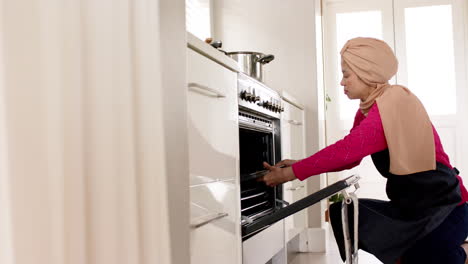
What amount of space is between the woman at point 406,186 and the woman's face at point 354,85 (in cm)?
14

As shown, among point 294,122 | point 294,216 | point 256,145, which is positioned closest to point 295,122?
point 294,122

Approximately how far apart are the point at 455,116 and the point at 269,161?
3.65 metres

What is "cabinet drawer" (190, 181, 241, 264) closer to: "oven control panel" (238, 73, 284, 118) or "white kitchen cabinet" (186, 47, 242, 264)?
"white kitchen cabinet" (186, 47, 242, 264)

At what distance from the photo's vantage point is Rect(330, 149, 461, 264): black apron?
7.87 ft

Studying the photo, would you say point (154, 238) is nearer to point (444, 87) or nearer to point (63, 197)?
point (63, 197)

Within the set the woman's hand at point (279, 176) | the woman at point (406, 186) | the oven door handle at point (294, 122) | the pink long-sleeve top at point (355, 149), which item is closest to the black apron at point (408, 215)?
the woman at point (406, 186)

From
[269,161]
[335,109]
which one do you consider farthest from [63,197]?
[335,109]

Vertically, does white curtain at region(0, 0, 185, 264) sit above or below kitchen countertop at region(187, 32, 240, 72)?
below

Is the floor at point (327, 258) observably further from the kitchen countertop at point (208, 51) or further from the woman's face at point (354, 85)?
the kitchen countertop at point (208, 51)

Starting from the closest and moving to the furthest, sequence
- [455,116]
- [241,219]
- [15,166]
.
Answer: [15,166], [241,219], [455,116]

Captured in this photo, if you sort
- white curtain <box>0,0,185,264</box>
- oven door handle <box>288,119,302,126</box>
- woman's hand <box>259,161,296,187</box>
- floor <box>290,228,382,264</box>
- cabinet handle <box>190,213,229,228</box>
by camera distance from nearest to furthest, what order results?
white curtain <box>0,0,185,264</box>
cabinet handle <box>190,213,229,228</box>
woman's hand <box>259,161,296,187</box>
oven door handle <box>288,119,302,126</box>
floor <box>290,228,382,264</box>

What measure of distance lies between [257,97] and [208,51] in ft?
2.60

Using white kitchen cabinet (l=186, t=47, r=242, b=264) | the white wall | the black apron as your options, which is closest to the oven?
white kitchen cabinet (l=186, t=47, r=242, b=264)

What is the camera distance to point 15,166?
0.75 metres
